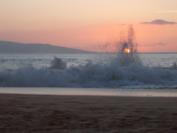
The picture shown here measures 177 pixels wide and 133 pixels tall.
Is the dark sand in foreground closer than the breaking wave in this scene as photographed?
Yes

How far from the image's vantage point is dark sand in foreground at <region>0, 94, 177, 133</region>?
29.1 feet

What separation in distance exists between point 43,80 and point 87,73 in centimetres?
275

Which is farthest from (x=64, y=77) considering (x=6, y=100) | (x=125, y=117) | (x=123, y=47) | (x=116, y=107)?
(x=125, y=117)

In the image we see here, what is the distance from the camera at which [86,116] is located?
10469mm

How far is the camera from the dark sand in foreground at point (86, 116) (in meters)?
8.88

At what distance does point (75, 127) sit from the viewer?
29.7 feet

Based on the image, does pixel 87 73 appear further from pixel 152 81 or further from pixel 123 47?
pixel 123 47

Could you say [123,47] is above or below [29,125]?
above

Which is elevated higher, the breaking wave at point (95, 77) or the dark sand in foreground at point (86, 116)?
the breaking wave at point (95, 77)

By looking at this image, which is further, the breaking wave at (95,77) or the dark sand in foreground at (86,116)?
the breaking wave at (95,77)

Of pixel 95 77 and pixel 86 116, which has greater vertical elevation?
pixel 95 77

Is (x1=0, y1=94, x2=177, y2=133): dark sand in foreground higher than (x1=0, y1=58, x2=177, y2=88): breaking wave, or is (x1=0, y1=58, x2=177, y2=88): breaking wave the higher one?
(x1=0, y1=58, x2=177, y2=88): breaking wave

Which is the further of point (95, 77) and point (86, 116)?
point (95, 77)

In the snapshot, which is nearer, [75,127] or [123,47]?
[75,127]
